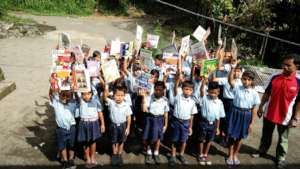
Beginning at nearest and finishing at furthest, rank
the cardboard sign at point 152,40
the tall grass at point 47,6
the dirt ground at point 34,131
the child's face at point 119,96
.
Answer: the child's face at point 119,96 < the dirt ground at point 34,131 < the cardboard sign at point 152,40 < the tall grass at point 47,6

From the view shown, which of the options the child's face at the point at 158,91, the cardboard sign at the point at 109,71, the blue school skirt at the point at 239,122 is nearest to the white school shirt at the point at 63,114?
the cardboard sign at the point at 109,71

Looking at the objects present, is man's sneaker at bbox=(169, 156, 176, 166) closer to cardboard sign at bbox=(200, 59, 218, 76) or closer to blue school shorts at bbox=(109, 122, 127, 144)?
blue school shorts at bbox=(109, 122, 127, 144)

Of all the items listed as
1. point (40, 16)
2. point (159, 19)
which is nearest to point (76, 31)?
point (40, 16)

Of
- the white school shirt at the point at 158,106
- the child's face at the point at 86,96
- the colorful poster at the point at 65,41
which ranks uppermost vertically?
the colorful poster at the point at 65,41

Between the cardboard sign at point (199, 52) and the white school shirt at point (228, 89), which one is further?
the white school shirt at point (228, 89)

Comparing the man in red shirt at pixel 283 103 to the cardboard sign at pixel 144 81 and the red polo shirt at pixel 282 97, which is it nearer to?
the red polo shirt at pixel 282 97

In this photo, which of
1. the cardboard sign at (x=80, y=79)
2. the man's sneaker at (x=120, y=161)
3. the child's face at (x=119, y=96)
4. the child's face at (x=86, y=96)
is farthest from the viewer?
the man's sneaker at (x=120, y=161)

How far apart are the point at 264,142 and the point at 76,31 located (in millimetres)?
11774

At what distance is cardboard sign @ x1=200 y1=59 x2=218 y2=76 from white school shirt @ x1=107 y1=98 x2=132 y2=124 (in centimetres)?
127

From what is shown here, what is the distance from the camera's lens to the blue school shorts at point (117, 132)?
5684 mm

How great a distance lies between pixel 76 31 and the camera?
16391 mm

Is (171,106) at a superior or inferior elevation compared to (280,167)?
superior

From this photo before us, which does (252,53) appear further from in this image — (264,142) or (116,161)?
(116,161)

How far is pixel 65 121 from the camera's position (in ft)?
17.7
